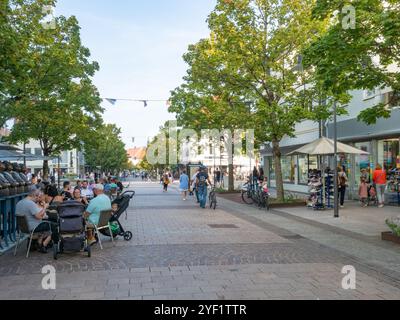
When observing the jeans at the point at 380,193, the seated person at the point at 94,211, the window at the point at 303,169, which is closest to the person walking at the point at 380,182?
the jeans at the point at 380,193

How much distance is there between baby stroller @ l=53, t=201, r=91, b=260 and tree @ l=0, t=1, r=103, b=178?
37.7ft

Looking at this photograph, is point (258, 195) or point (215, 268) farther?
point (258, 195)

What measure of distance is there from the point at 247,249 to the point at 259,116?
10.7 meters

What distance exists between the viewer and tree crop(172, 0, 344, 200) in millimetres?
19656

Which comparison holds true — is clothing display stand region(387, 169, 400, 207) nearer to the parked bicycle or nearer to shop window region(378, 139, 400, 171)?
shop window region(378, 139, 400, 171)

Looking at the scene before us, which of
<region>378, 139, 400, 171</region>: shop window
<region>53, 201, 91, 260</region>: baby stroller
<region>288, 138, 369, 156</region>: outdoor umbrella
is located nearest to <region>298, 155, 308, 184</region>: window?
<region>378, 139, 400, 171</region>: shop window

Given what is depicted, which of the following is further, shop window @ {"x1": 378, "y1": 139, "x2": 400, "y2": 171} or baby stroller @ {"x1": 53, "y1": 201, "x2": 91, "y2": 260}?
shop window @ {"x1": 378, "y1": 139, "x2": 400, "y2": 171}

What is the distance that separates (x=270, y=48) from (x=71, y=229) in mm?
13453

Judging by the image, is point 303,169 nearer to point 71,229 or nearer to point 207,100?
point 207,100

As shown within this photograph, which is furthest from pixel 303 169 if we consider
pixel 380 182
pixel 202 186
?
pixel 202 186

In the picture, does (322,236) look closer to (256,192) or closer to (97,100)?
(256,192)

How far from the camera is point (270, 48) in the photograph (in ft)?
65.4
